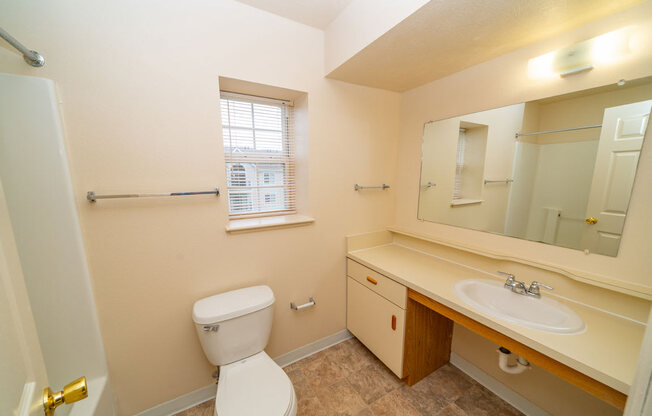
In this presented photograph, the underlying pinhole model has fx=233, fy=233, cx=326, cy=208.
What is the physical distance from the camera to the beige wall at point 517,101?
978 mm

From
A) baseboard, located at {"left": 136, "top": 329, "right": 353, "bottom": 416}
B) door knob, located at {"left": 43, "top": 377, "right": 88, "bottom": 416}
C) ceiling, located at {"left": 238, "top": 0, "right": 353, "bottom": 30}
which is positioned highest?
ceiling, located at {"left": 238, "top": 0, "right": 353, "bottom": 30}

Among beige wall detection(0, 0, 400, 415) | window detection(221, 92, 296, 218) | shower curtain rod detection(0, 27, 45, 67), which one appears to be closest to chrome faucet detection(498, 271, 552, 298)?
beige wall detection(0, 0, 400, 415)

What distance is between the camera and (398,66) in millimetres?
1501

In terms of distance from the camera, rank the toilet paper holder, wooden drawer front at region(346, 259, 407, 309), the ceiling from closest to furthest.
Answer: the ceiling, wooden drawer front at region(346, 259, 407, 309), the toilet paper holder

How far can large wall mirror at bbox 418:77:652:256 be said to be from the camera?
3.38ft

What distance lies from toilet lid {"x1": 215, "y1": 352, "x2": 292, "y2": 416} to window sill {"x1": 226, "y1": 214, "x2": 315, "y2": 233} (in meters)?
0.75

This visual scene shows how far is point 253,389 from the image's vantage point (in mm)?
1124

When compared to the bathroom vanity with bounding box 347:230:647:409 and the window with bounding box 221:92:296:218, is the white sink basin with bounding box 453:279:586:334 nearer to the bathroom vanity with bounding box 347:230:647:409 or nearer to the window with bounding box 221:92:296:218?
the bathroom vanity with bounding box 347:230:647:409

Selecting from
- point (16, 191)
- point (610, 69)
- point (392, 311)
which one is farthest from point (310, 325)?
point (610, 69)

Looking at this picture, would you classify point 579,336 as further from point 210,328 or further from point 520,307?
point 210,328

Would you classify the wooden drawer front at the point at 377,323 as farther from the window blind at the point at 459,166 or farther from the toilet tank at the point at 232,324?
the window blind at the point at 459,166

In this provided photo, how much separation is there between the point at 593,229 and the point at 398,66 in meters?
1.35

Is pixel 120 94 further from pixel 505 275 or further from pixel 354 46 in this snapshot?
pixel 505 275

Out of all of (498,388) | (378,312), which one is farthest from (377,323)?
(498,388)
